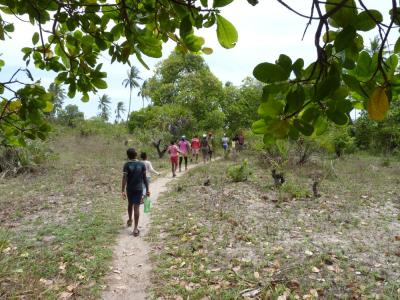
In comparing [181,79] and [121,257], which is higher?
[181,79]

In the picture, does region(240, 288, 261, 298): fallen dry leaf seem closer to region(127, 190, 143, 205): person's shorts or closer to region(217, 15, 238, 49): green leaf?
region(127, 190, 143, 205): person's shorts

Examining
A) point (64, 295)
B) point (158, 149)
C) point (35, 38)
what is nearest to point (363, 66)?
point (35, 38)

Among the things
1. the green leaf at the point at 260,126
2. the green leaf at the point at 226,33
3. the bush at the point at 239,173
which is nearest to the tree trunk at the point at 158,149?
the bush at the point at 239,173

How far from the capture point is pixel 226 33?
54.7 inches

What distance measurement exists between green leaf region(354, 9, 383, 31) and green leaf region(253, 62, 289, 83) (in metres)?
0.27

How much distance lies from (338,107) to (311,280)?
11.8 ft

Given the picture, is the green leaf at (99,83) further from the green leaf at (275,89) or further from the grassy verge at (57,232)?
the grassy verge at (57,232)

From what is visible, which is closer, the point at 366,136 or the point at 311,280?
the point at 311,280

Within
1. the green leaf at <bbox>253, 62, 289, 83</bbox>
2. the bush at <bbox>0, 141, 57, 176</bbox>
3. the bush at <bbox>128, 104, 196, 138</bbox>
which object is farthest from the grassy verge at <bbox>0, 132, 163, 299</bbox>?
the bush at <bbox>128, 104, 196, 138</bbox>

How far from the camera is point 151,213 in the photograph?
807 centimetres

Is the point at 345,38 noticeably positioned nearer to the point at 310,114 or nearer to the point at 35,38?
the point at 310,114

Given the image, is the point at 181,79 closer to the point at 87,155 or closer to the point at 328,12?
the point at 87,155

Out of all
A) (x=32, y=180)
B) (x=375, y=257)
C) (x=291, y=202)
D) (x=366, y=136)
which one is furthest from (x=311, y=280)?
→ (x=366, y=136)

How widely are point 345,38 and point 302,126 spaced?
0.27 meters
